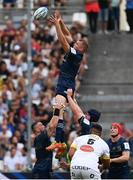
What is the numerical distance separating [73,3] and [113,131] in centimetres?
1349

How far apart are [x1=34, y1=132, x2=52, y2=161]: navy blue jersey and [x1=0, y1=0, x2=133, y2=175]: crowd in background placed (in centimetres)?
521

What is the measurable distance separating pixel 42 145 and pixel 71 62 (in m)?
1.93

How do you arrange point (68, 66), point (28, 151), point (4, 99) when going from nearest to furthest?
point (68, 66), point (28, 151), point (4, 99)

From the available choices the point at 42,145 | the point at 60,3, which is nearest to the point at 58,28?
the point at 42,145

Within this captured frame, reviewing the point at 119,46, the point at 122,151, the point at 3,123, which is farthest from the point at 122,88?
the point at 122,151

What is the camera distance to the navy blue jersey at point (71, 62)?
90.1ft

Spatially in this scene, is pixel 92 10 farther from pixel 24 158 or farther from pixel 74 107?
pixel 74 107

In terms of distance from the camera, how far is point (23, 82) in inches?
1463

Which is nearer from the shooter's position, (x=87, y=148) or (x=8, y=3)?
(x=87, y=148)

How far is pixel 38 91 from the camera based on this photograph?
37250 millimetres

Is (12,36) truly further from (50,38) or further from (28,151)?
(28,151)

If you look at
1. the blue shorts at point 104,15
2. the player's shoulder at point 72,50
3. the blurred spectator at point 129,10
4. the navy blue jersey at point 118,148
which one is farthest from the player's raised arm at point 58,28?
the blue shorts at point 104,15

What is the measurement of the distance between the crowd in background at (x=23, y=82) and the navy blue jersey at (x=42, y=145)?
5.21m

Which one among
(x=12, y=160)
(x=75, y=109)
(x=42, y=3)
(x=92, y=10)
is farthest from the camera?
(x=42, y=3)
